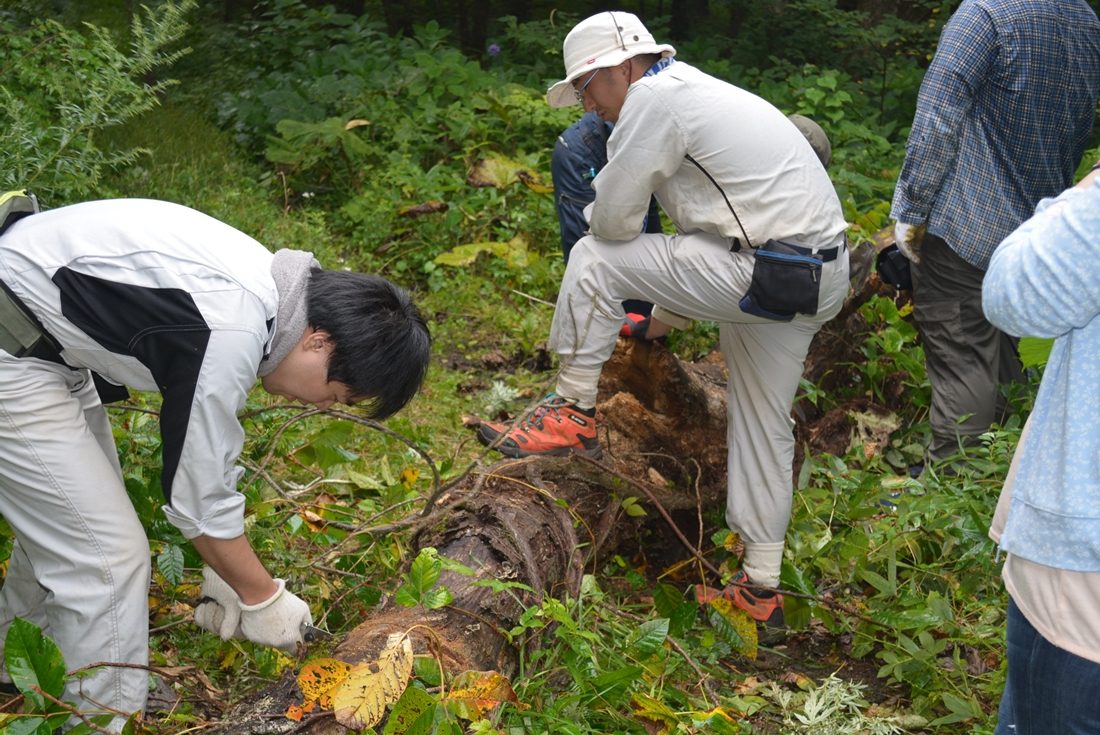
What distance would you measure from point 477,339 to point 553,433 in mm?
2346

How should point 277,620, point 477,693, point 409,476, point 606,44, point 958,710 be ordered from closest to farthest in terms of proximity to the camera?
point 477,693 < point 277,620 < point 958,710 < point 606,44 < point 409,476

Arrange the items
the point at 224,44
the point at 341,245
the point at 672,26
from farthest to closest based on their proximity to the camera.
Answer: the point at 672,26 → the point at 224,44 → the point at 341,245

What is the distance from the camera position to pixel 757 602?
3.68 m

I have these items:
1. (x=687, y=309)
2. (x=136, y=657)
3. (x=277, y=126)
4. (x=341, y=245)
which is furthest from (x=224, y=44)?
(x=136, y=657)

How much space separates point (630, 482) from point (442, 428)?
4.64 ft

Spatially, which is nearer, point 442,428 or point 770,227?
point 770,227

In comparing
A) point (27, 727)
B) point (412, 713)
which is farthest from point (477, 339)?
point (27, 727)

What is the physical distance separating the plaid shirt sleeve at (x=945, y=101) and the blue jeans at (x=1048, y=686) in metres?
2.73

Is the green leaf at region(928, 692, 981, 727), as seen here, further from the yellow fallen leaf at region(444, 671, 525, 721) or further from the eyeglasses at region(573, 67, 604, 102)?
the eyeglasses at region(573, 67, 604, 102)

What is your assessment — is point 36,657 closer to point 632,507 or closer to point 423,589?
point 423,589

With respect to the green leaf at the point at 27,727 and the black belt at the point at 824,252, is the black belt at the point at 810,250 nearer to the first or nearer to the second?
the black belt at the point at 824,252

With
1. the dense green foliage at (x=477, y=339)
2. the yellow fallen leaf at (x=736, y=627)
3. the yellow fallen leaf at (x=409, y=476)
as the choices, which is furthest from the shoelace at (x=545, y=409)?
the yellow fallen leaf at (x=736, y=627)

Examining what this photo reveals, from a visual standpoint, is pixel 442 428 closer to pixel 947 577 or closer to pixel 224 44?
pixel 947 577

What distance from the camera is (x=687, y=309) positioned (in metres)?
3.54
